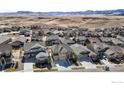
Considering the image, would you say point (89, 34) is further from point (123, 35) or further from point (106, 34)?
point (123, 35)

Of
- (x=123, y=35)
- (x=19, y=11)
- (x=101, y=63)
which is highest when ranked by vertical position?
(x=19, y=11)

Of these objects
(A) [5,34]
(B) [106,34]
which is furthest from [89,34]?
(A) [5,34]
